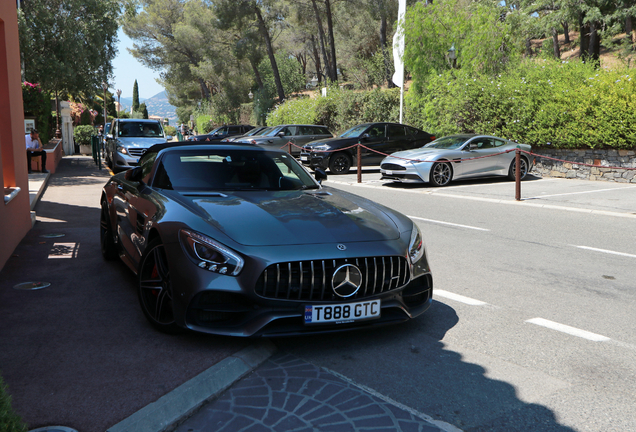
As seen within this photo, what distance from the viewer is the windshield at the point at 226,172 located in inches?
198

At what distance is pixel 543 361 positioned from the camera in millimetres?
3758

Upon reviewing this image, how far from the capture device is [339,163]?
19.4 metres

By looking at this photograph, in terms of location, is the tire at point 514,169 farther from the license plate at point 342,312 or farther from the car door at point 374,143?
the license plate at point 342,312

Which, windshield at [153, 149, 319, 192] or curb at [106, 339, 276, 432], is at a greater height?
windshield at [153, 149, 319, 192]

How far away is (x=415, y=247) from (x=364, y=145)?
15.3m

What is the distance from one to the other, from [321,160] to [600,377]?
52.4 ft

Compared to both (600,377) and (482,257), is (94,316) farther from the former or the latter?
(482,257)

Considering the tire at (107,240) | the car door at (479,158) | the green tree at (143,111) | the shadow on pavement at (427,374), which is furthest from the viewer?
the green tree at (143,111)

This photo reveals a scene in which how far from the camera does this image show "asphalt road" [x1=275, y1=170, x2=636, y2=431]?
10.3 ft

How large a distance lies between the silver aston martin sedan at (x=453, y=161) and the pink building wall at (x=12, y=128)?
Answer: 9.54 metres

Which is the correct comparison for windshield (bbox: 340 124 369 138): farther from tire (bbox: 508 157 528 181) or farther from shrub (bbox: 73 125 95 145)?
shrub (bbox: 73 125 95 145)

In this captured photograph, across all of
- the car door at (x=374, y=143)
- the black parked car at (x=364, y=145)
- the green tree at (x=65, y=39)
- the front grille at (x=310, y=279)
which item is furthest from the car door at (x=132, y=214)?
the green tree at (x=65, y=39)

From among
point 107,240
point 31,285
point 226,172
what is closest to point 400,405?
point 226,172

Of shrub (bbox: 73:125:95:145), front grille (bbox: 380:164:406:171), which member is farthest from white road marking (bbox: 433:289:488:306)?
shrub (bbox: 73:125:95:145)
